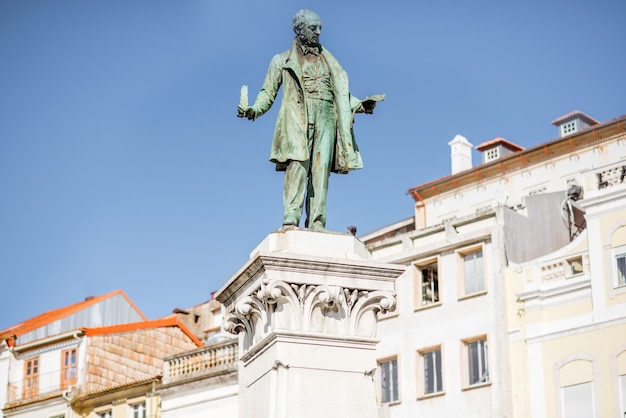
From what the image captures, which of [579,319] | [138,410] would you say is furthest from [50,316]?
[579,319]

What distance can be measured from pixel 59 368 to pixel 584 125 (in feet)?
82.0

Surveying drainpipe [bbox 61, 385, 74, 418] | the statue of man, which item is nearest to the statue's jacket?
the statue of man

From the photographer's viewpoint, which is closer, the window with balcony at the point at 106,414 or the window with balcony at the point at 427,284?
the window with balcony at the point at 427,284

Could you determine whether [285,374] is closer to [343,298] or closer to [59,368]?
[343,298]

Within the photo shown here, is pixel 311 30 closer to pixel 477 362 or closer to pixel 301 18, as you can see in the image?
pixel 301 18

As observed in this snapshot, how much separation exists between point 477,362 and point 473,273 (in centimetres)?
316

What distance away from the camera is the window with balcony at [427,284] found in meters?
44.3

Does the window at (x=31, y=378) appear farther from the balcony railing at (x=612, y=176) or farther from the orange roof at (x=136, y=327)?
the balcony railing at (x=612, y=176)

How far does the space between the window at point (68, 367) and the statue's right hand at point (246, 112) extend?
4278 cm

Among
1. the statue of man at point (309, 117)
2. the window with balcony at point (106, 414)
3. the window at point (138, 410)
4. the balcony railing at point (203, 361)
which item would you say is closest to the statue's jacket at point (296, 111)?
the statue of man at point (309, 117)

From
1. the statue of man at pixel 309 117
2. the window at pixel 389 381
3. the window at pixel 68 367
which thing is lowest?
the statue of man at pixel 309 117

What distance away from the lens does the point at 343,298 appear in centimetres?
1377

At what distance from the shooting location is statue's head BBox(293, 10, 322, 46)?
49.0 ft

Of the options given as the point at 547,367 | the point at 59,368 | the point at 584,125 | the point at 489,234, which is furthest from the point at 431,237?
the point at 59,368
